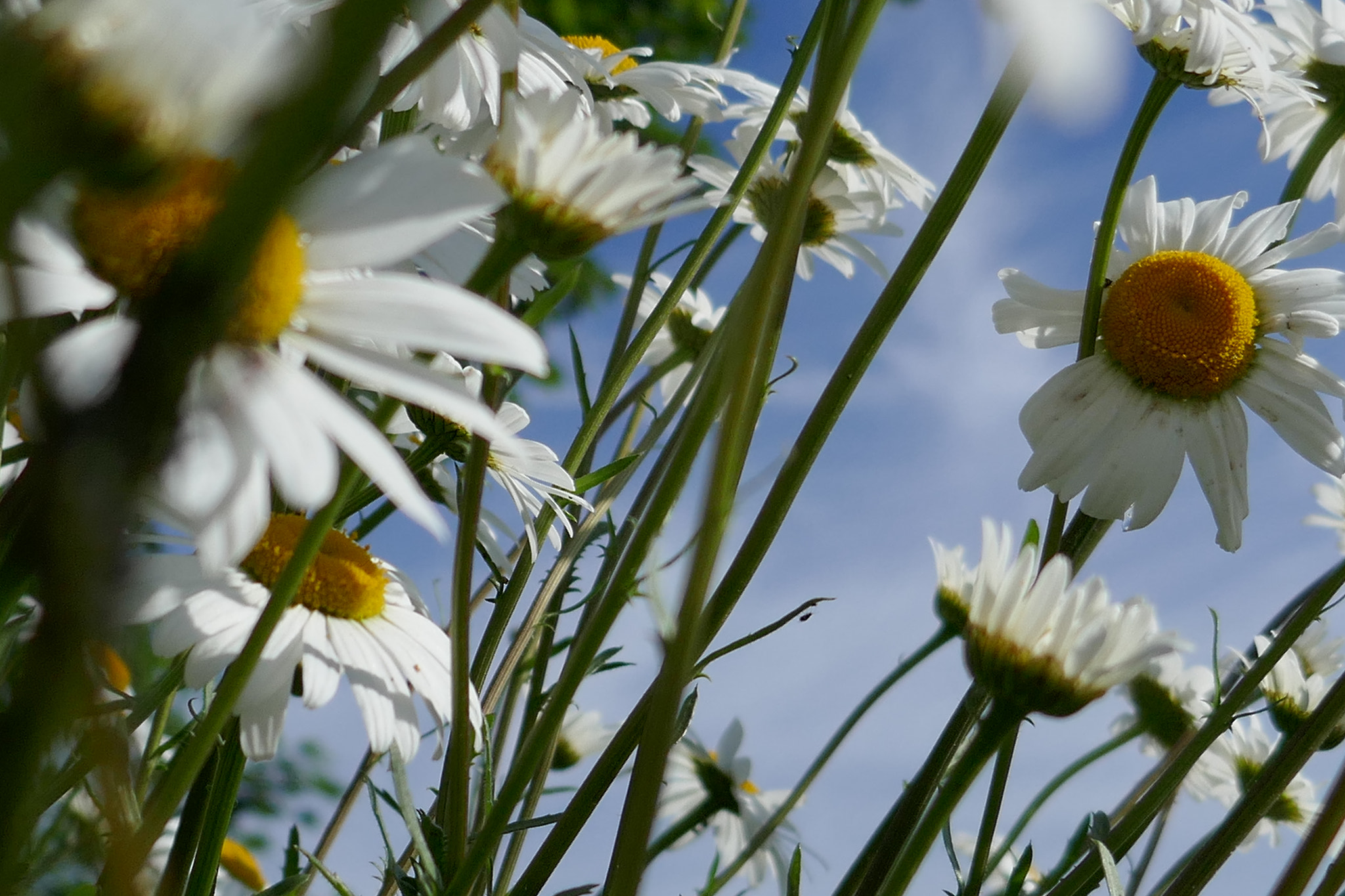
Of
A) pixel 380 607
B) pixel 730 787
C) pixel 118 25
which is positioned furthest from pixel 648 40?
pixel 118 25

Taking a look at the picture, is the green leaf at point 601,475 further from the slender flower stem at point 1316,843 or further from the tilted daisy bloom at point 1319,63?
the tilted daisy bloom at point 1319,63

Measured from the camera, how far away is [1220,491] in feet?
1.64

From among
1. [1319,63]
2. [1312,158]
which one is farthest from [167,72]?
[1319,63]

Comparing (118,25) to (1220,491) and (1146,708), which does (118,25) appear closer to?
(1220,491)

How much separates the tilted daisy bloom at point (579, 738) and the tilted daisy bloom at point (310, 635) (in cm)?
45

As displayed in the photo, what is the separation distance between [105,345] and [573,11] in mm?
2872

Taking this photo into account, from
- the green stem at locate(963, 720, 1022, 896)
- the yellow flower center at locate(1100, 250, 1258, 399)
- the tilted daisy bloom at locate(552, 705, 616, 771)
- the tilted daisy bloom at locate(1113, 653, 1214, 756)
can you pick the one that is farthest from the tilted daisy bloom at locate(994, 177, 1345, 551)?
the tilted daisy bloom at locate(552, 705, 616, 771)

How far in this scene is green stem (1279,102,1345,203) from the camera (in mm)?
538

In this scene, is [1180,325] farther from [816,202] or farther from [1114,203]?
[816,202]

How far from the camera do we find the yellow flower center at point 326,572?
37 centimetres

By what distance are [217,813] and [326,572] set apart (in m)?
0.10

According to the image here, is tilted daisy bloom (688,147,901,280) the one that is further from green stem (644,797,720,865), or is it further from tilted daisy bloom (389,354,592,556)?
green stem (644,797,720,865)

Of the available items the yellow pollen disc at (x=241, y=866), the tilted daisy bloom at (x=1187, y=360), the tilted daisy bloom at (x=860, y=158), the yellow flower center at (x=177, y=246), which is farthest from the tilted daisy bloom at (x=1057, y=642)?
the tilted daisy bloom at (x=860, y=158)

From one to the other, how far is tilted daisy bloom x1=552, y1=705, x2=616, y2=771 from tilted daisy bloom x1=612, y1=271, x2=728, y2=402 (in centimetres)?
27
